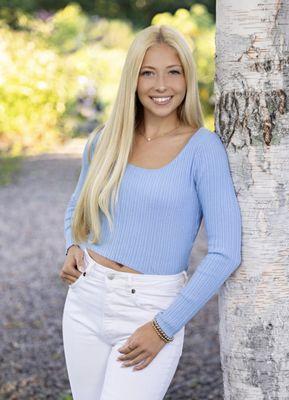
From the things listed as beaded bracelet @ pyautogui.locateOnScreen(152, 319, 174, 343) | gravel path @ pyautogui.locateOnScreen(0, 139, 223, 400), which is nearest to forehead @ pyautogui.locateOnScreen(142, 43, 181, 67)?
beaded bracelet @ pyautogui.locateOnScreen(152, 319, 174, 343)

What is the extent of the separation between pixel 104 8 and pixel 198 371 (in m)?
11.3

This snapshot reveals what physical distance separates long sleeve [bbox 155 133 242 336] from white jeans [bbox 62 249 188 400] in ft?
0.31

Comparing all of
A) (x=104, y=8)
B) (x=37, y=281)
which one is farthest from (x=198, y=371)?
(x=104, y=8)

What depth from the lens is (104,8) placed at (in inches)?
588

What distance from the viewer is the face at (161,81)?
7.72 ft

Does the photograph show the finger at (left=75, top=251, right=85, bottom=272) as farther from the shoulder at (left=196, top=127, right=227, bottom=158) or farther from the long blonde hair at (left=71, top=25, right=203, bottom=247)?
the shoulder at (left=196, top=127, right=227, bottom=158)

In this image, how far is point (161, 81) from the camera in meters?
2.36

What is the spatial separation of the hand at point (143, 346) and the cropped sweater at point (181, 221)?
4 cm

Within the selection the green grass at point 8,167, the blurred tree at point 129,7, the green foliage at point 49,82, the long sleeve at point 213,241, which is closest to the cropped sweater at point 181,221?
the long sleeve at point 213,241

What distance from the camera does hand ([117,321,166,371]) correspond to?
2203mm

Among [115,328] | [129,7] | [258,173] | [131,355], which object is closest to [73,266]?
[115,328]

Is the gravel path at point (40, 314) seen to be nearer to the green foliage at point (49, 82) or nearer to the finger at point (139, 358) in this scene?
the finger at point (139, 358)

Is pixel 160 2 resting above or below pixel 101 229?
above

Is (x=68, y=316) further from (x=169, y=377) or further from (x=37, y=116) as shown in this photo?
(x=37, y=116)
